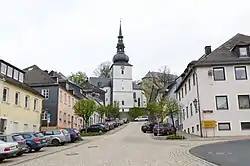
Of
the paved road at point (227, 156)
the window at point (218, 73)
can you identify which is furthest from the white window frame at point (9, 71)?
the paved road at point (227, 156)

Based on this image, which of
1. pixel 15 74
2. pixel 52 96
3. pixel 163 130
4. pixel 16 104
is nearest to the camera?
pixel 16 104

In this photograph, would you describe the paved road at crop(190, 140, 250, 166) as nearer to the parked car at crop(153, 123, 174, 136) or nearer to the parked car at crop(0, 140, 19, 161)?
the parked car at crop(0, 140, 19, 161)

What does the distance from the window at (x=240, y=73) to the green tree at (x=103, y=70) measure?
79400 millimetres

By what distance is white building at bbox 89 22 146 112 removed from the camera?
102625 millimetres

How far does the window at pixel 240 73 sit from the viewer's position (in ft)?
111

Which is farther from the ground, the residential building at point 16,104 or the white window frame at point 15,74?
the white window frame at point 15,74

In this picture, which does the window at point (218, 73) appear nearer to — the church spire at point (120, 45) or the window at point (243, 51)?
the window at point (243, 51)

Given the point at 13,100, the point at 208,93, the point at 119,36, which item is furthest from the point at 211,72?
the point at 119,36

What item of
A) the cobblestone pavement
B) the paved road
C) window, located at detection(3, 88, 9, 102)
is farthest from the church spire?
the paved road

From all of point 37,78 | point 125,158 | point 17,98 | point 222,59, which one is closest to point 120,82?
point 37,78

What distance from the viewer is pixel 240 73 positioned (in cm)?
3397

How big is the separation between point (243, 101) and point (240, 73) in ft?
9.82

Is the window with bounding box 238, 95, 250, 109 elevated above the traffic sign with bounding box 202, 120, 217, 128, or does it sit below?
above

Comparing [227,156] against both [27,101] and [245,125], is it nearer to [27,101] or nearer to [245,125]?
[245,125]
